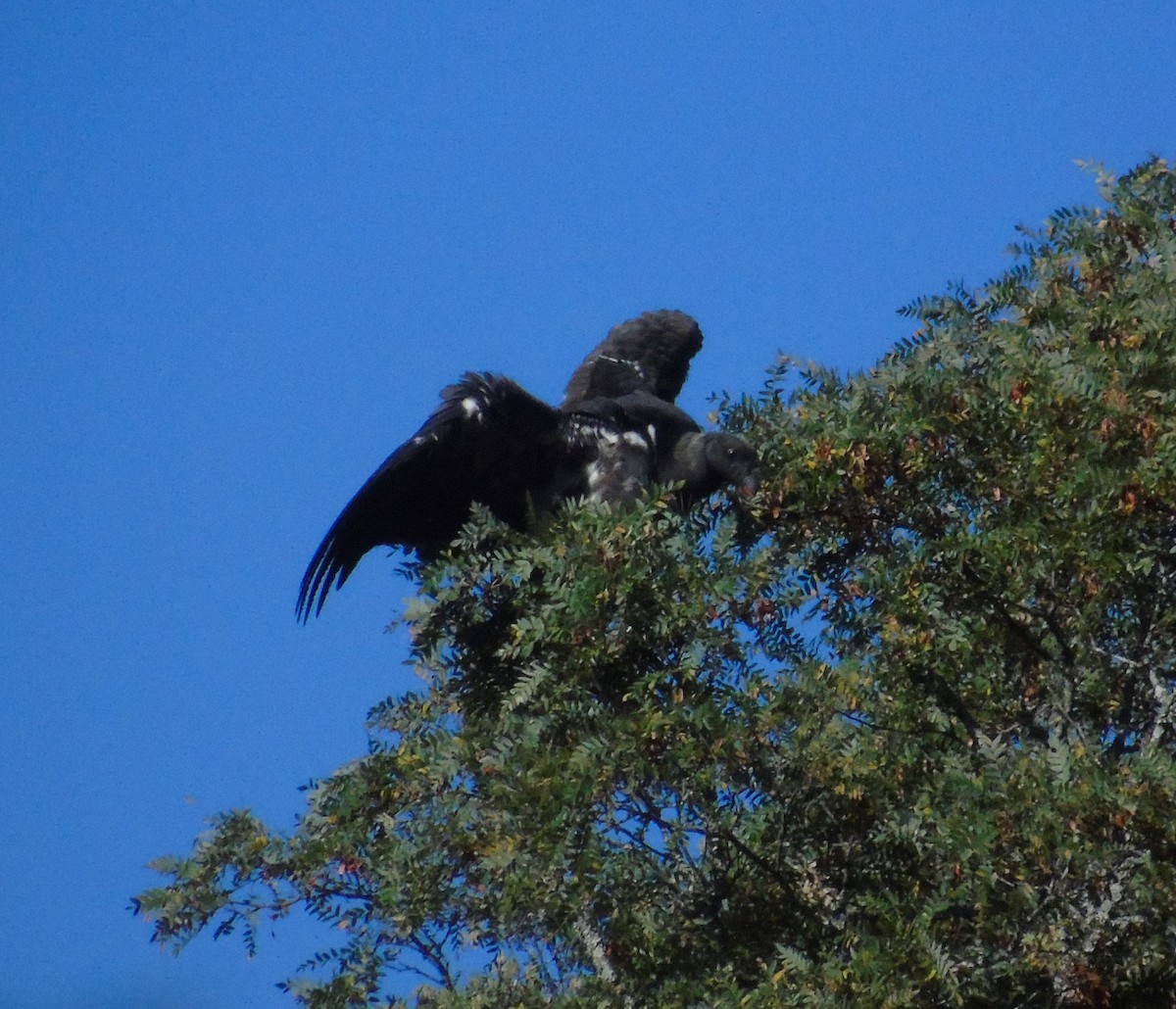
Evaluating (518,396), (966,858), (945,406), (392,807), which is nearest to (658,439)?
(518,396)

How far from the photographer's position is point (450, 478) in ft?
28.8

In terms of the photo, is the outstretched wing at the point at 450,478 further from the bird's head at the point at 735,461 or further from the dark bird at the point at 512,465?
the bird's head at the point at 735,461

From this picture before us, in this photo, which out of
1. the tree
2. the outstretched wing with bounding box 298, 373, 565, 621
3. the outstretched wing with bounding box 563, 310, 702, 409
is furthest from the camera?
the outstretched wing with bounding box 563, 310, 702, 409

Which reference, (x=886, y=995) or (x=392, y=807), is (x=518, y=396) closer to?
(x=392, y=807)

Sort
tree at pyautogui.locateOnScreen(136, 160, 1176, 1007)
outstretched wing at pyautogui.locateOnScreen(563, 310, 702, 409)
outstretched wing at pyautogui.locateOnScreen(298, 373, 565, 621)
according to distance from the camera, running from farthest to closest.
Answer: outstretched wing at pyautogui.locateOnScreen(563, 310, 702, 409), outstretched wing at pyautogui.locateOnScreen(298, 373, 565, 621), tree at pyautogui.locateOnScreen(136, 160, 1176, 1007)

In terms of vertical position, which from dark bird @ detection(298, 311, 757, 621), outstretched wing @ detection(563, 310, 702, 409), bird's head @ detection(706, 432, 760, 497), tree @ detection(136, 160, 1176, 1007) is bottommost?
tree @ detection(136, 160, 1176, 1007)

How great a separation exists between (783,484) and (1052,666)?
119cm

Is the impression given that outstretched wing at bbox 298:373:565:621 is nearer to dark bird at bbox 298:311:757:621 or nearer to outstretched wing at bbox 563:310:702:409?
dark bird at bbox 298:311:757:621

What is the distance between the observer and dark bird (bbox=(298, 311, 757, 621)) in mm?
8711

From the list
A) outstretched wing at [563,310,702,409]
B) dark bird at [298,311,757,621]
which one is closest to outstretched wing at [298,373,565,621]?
dark bird at [298,311,757,621]

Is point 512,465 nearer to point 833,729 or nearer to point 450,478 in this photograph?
point 450,478

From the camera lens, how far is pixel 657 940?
7836 millimetres

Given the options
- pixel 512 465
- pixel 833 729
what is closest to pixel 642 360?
pixel 512 465

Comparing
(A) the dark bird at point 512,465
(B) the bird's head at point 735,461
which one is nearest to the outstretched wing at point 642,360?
(A) the dark bird at point 512,465
